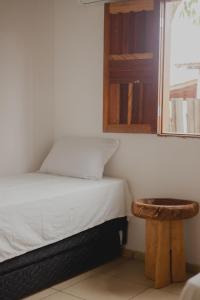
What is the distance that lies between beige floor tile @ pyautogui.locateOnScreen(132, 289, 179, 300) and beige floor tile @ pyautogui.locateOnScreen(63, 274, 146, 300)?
0.16 ft

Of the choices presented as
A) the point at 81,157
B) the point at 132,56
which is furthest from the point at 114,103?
the point at 81,157

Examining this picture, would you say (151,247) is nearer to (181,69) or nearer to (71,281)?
(71,281)

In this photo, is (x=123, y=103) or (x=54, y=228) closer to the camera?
(x=54, y=228)

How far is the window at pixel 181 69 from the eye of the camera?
3.49m

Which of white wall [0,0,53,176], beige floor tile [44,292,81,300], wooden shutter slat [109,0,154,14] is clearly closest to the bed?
beige floor tile [44,292,81,300]

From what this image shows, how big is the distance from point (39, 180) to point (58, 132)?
0.79m

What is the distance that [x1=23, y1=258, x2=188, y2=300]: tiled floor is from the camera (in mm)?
2947

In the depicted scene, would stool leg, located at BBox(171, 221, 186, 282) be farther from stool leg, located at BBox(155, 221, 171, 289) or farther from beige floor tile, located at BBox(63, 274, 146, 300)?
beige floor tile, located at BBox(63, 274, 146, 300)

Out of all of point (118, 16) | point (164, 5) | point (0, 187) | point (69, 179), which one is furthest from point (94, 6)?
point (0, 187)

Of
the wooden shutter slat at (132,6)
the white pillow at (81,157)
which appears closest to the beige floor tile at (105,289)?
the white pillow at (81,157)

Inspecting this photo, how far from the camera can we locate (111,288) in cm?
308

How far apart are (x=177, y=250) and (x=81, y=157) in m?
1.12

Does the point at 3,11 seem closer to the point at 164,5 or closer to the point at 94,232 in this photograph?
the point at 164,5

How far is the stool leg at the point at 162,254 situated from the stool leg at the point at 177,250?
0.05m
